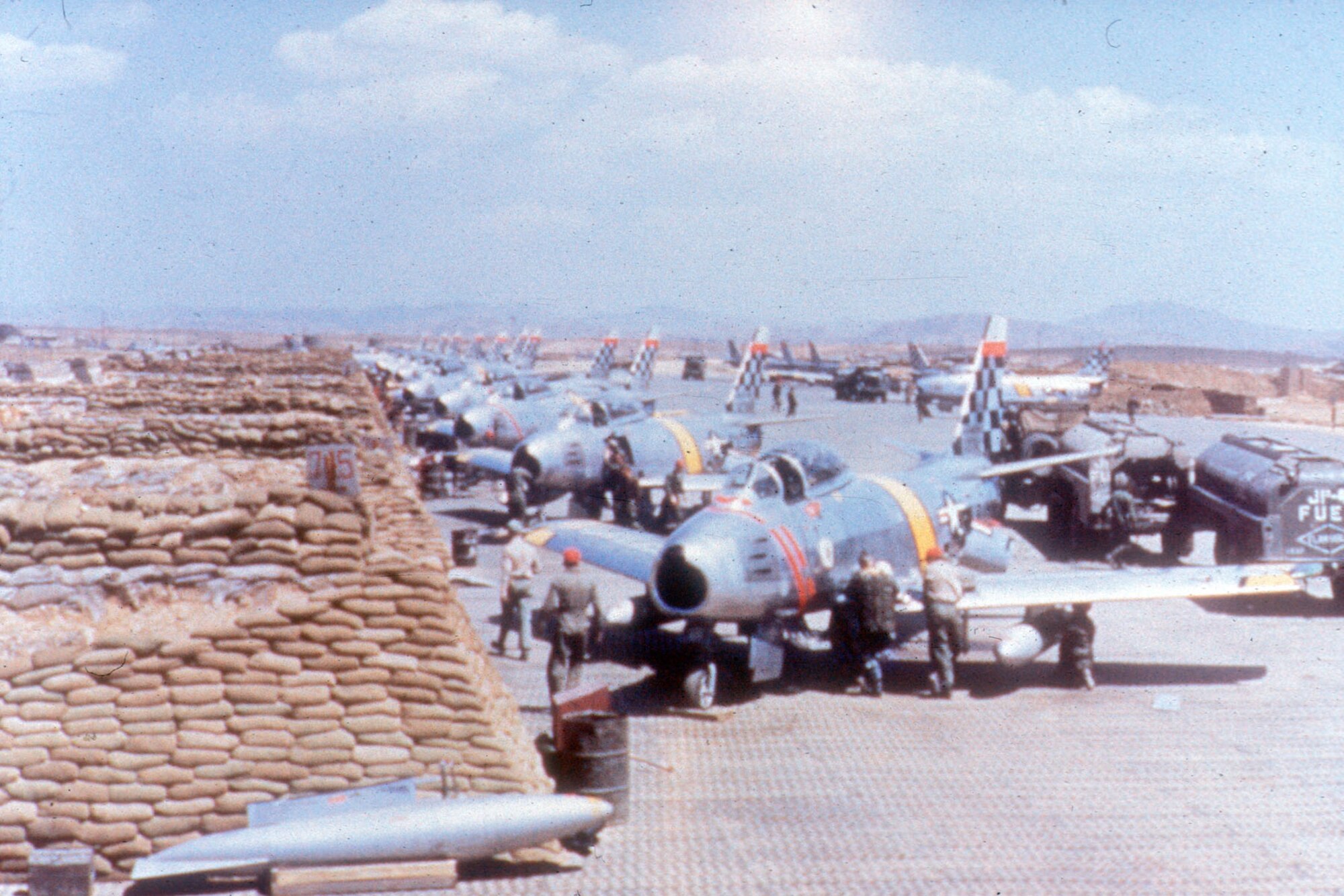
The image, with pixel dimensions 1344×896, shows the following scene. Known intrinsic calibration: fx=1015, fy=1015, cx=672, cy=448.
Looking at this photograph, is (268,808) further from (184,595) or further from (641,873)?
(641,873)

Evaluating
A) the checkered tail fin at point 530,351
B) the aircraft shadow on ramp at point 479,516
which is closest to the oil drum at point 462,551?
the aircraft shadow on ramp at point 479,516

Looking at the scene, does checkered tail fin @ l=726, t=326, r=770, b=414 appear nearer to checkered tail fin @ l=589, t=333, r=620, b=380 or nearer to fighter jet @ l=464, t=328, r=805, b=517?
fighter jet @ l=464, t=328, r=805, b=517

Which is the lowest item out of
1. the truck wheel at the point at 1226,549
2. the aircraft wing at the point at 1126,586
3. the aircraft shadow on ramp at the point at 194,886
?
the aircraft shadow on ramp at the point at 194,886

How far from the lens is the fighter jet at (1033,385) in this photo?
1874 inches

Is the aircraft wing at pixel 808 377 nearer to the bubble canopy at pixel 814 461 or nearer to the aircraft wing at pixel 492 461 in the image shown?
the aircraft wing at pixel 492 461

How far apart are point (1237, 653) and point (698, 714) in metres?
7.11

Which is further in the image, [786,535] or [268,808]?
[786,535]

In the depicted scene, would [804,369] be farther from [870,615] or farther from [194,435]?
[870,615]

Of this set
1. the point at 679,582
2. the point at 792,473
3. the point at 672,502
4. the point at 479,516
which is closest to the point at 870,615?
the point at 792,473

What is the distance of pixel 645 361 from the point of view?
1451 inches

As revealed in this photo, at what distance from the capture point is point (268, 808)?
694cm

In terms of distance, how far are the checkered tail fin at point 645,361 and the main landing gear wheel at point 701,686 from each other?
25572 mm

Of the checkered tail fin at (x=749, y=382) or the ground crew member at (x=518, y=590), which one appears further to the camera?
the checkered tail fin at (x=749, y=382)

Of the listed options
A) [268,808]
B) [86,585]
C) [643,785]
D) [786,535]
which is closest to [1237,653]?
[786,535]
